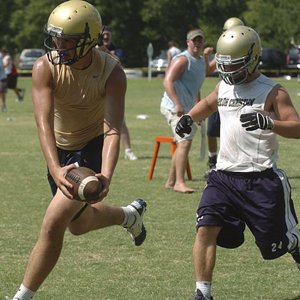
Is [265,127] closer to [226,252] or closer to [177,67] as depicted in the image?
[226,252]

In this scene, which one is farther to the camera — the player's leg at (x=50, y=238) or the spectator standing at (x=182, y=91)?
the spectator standing at (x=182, y=91)

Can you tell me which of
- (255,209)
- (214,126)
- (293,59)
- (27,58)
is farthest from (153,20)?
(255,209)

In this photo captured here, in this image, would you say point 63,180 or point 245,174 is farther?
point 245,174

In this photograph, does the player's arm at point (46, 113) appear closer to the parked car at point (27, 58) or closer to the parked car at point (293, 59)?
the parked car at point (293, 59)

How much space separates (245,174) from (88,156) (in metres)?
1.02

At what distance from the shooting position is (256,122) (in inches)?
237

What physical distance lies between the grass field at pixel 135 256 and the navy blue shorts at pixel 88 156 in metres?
0.91

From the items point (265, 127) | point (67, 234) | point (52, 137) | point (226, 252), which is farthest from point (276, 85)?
point (67, 234)

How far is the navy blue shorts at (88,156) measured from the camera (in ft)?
20.8

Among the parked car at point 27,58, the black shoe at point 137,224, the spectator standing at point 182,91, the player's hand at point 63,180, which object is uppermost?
the player's hand at point 63,180

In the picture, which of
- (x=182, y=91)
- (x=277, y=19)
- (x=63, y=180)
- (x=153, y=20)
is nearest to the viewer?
(x=63, y=180)

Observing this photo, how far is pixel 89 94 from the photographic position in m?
6.07

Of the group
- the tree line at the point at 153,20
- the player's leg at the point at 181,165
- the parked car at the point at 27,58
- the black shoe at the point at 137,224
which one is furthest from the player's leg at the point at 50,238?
the parked car at the point at 27,58

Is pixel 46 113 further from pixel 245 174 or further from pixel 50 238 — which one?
pixel 245 174
